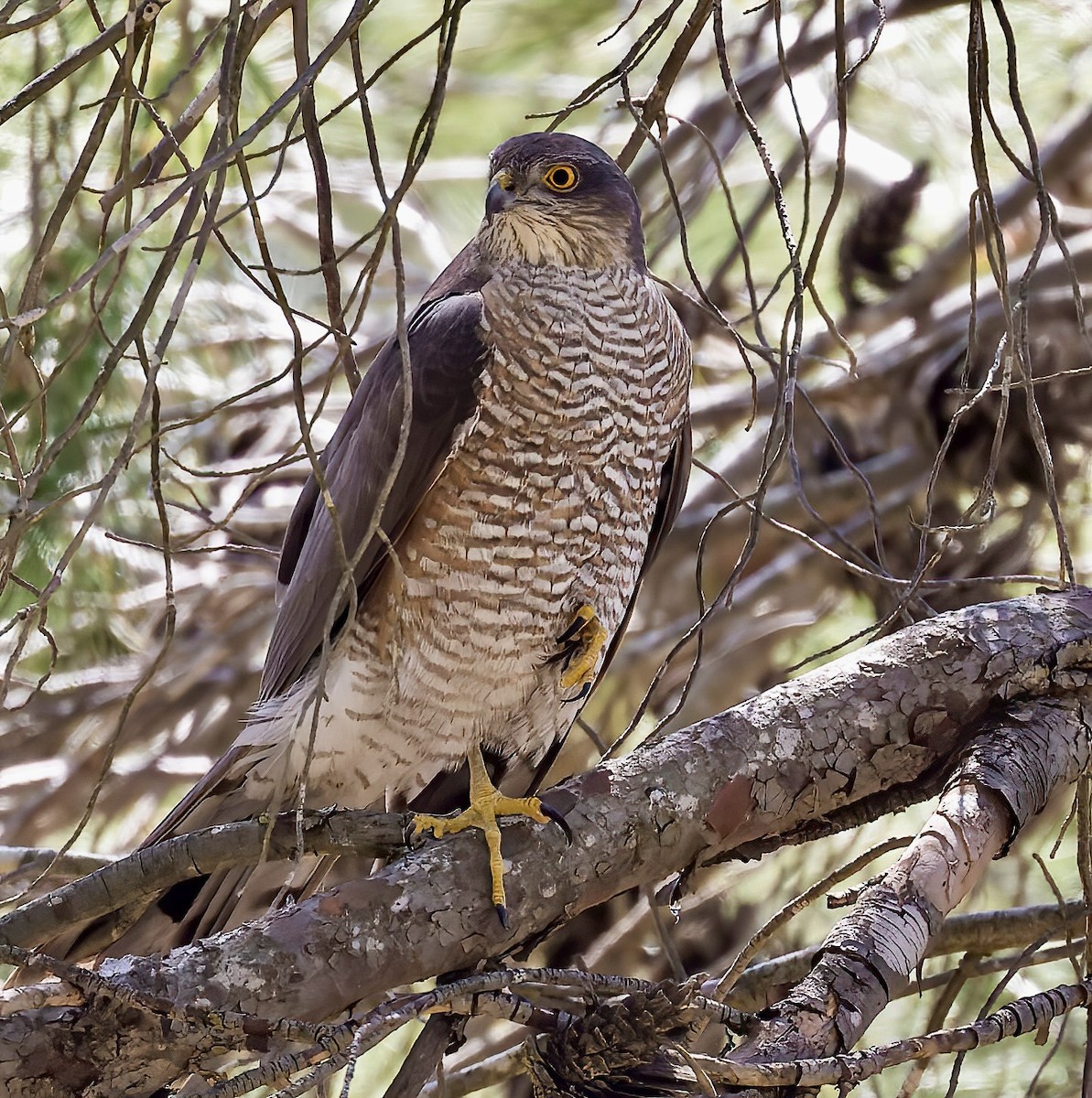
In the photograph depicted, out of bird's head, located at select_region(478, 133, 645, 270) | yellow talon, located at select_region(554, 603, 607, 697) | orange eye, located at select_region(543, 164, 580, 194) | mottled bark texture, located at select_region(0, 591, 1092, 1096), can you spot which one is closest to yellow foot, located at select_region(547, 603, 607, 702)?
yellow talon, located at select_region(554, 603, 607, 697)

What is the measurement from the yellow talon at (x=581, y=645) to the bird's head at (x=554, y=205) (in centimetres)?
76

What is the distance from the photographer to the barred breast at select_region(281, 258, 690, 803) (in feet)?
8.70

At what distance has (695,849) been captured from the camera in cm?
223

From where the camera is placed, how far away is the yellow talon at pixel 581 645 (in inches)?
113

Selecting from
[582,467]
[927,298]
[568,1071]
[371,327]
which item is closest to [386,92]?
[371,327]

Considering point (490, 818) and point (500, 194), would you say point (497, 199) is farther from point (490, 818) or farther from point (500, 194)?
point (490, 818)

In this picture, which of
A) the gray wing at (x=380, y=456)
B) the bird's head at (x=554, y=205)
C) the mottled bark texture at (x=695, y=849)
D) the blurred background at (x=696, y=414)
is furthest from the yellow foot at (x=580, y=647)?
the bird's head at (x=554, y=205)

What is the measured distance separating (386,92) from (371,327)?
1287 millimetres

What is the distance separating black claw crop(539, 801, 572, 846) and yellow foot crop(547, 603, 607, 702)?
0.67 meters

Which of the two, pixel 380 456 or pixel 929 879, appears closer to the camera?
pixel 929 879

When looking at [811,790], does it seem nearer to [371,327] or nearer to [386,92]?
[371,327]

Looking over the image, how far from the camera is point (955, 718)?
232 cm

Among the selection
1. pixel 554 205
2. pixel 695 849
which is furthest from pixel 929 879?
pixel 554 205

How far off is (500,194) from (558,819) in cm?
135
